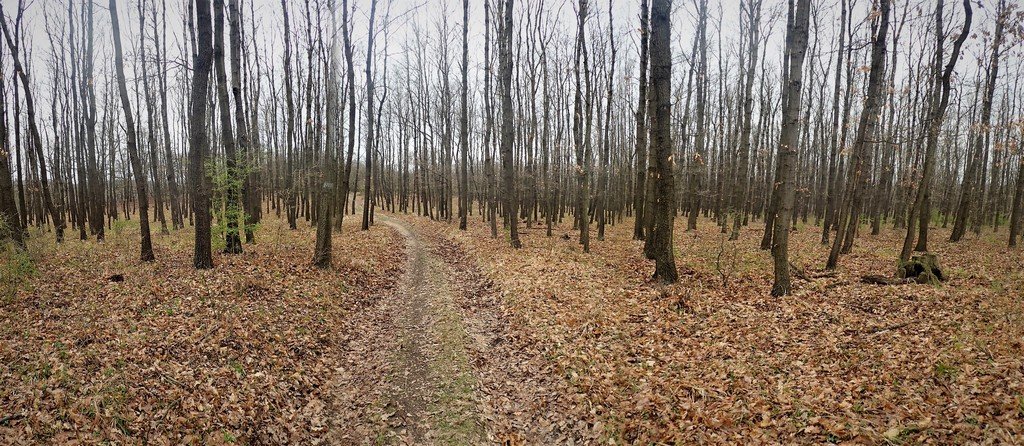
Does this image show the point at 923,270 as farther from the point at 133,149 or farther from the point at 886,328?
the point at 133,149

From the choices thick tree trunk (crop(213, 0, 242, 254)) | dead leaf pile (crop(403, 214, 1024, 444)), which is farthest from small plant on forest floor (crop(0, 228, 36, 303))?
dead leaf pile (crop(403, 214, 1024, 444))

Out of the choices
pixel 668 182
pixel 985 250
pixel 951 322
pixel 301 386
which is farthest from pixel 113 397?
pixel 985 250

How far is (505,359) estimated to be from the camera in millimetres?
7281

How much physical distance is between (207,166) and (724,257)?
15.0m

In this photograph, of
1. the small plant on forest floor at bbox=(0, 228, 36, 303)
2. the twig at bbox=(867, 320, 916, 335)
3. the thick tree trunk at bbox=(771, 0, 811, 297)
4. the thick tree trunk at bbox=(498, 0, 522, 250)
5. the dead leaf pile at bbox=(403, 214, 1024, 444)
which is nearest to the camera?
the dead leaf pile at bbox=(403, 214, 1024, 444)

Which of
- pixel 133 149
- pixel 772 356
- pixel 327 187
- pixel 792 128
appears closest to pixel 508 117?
pixel 327 187

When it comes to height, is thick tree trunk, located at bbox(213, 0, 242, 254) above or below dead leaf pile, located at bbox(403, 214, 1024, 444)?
above

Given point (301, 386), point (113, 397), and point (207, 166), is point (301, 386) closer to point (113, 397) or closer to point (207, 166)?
point (113, 397)

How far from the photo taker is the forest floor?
468 cm

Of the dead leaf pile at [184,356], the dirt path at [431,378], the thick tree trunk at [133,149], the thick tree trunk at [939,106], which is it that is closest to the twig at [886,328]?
the thick tree trunk at [939,106]

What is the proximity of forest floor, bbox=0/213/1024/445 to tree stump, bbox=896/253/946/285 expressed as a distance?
0.44m

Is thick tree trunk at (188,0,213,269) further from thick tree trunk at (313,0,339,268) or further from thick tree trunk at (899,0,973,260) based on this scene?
thick tree trunk at (899,0,973,260)

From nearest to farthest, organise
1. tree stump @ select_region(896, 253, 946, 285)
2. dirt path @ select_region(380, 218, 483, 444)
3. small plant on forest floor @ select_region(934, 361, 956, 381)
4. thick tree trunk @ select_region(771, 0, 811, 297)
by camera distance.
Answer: small plant on forest floor @ select_region(934, 361, 956, 381)
dirt path @ select_region(380, 218, 483, 444)
thick tree trunk @ select_region(771, 0, 811, 297)
tree stump @ select_region(896, 253, 946, 285)

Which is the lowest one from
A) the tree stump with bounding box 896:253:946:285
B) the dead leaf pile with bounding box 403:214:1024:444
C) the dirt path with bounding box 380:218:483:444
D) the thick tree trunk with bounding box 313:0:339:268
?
the dirt path with bounding box 380:218:483:444
